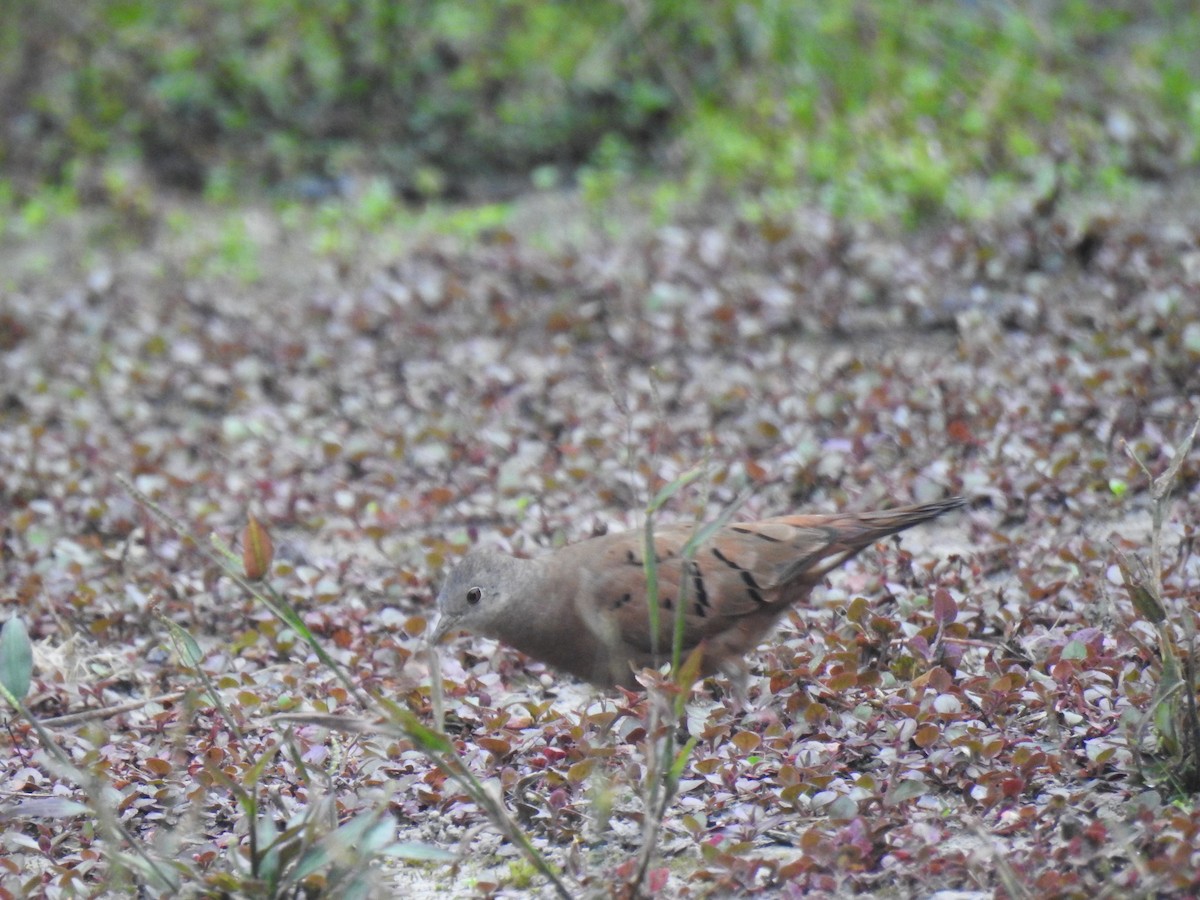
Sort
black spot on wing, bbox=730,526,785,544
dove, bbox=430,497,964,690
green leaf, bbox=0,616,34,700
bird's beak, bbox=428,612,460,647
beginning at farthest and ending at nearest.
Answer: bird's beak, bbox=428,612,460,647 → black spot on wing, bbox=730,526,785,544 → dove, bbox=430,497,964,690 → green leaf, bbox=0,616,34,700

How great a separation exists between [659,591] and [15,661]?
183cm

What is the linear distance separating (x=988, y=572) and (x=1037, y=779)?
1.33 m

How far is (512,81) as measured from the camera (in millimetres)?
10188

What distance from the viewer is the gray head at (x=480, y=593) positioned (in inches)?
171

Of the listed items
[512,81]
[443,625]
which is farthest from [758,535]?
[512,81]

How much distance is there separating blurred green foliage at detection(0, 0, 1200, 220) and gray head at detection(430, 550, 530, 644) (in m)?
4.77

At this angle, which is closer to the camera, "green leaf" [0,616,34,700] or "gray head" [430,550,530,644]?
"green leaf" [0,616,34,700]

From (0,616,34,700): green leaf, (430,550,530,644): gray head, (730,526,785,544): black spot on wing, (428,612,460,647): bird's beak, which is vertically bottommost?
(428,612,460,647): bird's beak

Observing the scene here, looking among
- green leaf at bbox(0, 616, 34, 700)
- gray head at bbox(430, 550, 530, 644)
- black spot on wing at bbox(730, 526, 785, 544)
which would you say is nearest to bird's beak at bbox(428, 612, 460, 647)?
gray head at bbox(430, 550, 530, 644)

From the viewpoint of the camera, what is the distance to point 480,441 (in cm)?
611

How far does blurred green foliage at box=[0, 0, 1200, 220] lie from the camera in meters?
9.15

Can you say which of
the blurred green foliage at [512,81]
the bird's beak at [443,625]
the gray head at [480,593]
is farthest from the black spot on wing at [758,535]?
the blurred green foliage at [512,81]

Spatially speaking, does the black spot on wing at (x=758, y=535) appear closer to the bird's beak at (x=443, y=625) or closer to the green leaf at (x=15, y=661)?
the bird's beak at (x=443, y=625)

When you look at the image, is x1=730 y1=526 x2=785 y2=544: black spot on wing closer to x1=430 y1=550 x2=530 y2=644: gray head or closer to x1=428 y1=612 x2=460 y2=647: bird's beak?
x1=430 y1=550 x2=530 y2=644: gray head
